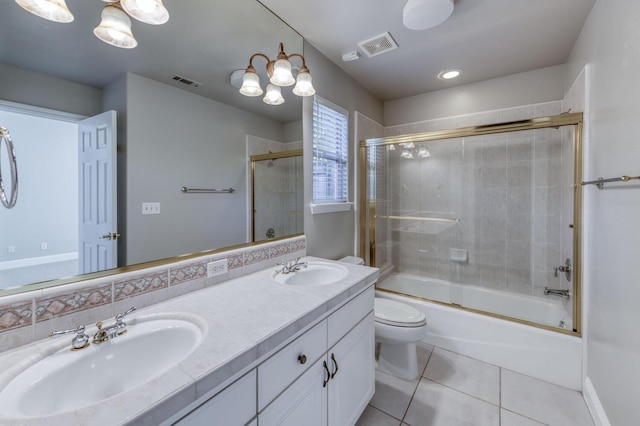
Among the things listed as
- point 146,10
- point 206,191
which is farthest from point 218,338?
point 146,10

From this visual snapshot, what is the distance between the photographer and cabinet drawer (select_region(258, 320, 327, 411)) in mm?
808

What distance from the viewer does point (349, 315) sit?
1265mm

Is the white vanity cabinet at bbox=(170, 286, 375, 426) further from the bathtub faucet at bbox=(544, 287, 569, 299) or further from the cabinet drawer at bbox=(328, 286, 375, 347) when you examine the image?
the bathtub faucet at bbox=(544, 287, 569, 299)

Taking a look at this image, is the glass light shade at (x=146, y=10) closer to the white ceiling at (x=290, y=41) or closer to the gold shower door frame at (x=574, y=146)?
the white ceiling at (x=290, y=41)

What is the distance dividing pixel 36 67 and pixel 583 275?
2.98m

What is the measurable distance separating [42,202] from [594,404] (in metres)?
2.80

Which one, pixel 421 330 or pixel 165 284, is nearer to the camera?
pixel 165 284

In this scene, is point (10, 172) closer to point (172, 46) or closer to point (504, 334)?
point (172, 46)

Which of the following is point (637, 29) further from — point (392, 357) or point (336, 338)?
point (392, 357)

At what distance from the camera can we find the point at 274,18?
1709mm

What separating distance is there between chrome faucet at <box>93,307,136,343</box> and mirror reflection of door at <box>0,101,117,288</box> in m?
0.24

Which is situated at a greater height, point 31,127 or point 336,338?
point 31,127

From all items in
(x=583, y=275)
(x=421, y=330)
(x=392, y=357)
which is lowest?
(x=392, y=357)

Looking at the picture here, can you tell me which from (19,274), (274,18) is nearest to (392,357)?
(19,274)
